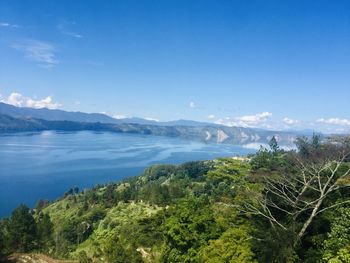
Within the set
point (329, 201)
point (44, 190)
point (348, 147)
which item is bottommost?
point (44, 190)

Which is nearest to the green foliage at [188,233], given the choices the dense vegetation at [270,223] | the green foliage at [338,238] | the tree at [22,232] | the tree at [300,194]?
the dense vegetation at [270,223]

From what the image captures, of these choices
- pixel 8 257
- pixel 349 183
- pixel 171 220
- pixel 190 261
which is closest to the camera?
pixel 349 183

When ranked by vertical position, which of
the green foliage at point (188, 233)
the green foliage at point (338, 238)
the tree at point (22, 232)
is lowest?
the tree at point (22, 232)

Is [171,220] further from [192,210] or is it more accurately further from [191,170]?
[191,170]

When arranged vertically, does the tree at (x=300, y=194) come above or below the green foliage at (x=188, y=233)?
above

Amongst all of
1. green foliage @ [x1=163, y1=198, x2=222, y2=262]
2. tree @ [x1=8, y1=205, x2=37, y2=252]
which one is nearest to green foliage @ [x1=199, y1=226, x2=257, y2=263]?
green foliage @ [x1=163, y1=198, x2=222, y2=262]

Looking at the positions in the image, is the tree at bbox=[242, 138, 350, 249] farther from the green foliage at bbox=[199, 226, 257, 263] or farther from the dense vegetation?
the green foliage at bbox=[199, 226, 257, 263]

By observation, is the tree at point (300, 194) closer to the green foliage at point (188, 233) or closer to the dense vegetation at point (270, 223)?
the dense vegetation at point (270, 223)

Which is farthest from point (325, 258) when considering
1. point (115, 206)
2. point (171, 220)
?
point (115, 206)

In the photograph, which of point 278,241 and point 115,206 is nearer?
point 278,241
